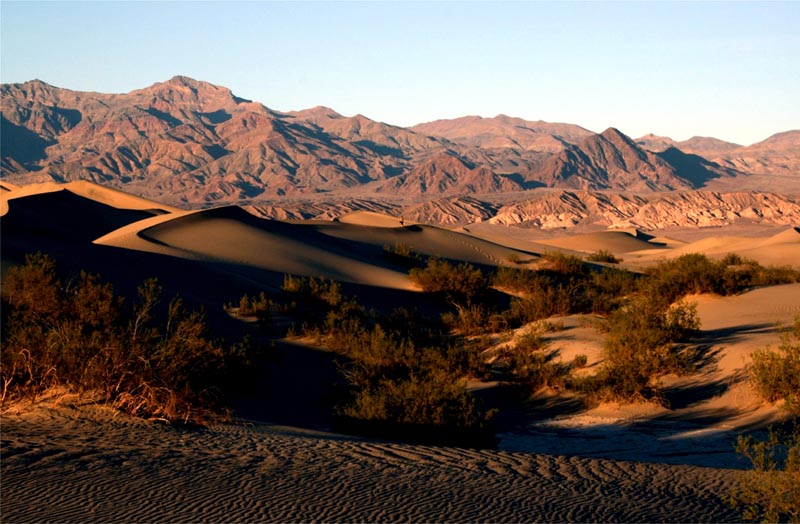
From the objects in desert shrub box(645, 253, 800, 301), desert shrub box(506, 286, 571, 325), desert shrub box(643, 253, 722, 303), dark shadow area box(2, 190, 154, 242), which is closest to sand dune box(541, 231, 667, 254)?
A: dark shadow area box(2, 190, 154, 242)

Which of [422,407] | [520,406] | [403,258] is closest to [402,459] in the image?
[422,407]

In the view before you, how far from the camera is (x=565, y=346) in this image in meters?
19.0

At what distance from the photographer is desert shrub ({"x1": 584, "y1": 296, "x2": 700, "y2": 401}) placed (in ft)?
50.2

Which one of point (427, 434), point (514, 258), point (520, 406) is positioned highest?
point (514, 258)

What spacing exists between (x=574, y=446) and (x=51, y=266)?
1453cm

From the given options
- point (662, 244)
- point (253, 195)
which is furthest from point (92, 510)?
point (253, 195)

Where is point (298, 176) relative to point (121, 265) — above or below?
above

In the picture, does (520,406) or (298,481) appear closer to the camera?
(298,481)

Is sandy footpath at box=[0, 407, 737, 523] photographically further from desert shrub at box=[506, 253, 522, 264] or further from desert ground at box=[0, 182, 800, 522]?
desert shrub at box=[506, 253, 522, 264]

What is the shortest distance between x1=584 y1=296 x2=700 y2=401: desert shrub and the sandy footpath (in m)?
5.37

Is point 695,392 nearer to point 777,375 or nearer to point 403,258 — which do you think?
point 777,375

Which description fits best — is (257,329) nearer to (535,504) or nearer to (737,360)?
(737,360)

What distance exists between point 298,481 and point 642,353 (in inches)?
365

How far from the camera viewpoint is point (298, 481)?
28.0ft
